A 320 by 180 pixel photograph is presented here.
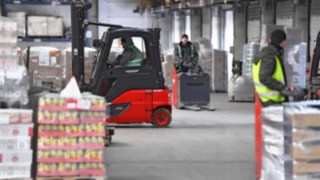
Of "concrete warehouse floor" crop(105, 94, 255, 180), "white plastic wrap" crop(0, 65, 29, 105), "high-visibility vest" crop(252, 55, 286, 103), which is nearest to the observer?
"white plastic wrap" crop(0, 65, 29, 105)

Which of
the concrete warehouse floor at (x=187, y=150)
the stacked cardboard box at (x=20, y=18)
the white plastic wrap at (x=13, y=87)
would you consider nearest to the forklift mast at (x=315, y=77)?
the concrete warehouse floor at (x=187, y=150)

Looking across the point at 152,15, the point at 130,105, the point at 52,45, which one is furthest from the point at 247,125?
the point at 152,15

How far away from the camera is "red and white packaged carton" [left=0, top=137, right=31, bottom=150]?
714 cm

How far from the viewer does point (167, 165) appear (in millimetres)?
9570

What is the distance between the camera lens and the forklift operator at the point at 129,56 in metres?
13.4

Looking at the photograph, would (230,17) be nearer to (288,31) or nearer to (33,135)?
(288,31)

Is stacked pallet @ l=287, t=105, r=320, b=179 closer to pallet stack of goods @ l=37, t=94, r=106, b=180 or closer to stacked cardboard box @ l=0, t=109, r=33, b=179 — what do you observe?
pallet stack of goods @ l=37, t=94, r=106, b=180

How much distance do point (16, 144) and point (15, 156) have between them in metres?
0.12

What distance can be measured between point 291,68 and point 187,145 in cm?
502

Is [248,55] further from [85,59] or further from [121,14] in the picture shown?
[121,14]

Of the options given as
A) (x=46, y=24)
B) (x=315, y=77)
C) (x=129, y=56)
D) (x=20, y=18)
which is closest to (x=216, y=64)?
(x=46, y=24)

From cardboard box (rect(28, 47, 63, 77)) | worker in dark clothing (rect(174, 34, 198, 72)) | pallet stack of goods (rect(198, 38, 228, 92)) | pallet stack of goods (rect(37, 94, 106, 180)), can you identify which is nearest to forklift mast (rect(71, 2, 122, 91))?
cardboard box (rect(28, 47, 63, 77))

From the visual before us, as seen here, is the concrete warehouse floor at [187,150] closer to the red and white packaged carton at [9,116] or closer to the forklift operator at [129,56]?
the forklift operator at [129,56]

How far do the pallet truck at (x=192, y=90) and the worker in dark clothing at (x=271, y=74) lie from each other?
9015 millimetres
